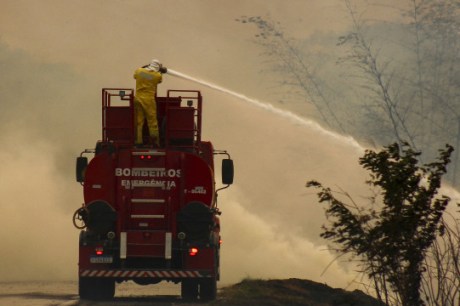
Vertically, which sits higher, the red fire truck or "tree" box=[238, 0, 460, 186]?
"tree" box=[238, 0, 460, 186]

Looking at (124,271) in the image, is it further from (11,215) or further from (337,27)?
(337,27)

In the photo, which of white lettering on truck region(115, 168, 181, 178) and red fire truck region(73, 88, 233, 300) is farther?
white lettering on truck region(115, 168, 181, 178)

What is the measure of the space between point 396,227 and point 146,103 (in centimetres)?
803

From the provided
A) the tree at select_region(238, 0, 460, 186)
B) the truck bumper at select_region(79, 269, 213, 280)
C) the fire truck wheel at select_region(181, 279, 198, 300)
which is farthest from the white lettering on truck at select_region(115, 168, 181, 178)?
the tree at select_region(238, 0, 460, 186)

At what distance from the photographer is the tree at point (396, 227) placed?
21594 mm

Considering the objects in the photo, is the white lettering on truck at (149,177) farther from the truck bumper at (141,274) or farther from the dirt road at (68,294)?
the dirt road at (68,294)

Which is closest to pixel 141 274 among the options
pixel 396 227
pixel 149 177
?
pixel 149 177

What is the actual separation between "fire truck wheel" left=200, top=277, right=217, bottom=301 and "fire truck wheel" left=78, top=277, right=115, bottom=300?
1858 millimetres

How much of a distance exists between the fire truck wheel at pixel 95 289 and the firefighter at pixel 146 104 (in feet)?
9.51

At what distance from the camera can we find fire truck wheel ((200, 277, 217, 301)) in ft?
91.7

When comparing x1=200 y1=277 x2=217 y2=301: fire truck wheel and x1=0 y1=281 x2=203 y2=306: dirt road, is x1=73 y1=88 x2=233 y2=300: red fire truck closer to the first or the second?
x1=200 y1=277 x2=217 y2=301: fire truck wheel

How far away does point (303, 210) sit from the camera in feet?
179

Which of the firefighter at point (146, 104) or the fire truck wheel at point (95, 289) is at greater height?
the firefighter at point (146, 104)

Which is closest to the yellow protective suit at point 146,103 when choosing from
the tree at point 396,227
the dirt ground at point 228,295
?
the dirt ground at point 228,295
